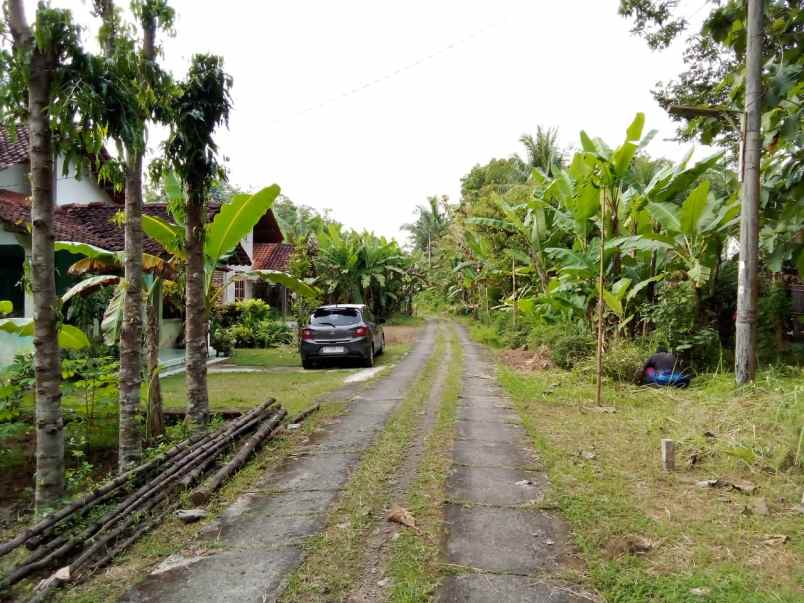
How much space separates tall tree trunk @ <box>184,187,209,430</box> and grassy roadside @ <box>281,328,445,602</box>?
7.03 ft

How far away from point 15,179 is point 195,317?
8.69 meters

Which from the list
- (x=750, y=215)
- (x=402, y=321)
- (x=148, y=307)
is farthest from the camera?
(x=402, y=321)

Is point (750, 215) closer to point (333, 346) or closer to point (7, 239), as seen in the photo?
point (333, 346)

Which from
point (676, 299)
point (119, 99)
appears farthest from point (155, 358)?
point (676, 299)

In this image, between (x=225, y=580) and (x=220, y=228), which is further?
(x=220, y=228)

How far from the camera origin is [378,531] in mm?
3783

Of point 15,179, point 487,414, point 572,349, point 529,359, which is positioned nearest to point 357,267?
point 529,359

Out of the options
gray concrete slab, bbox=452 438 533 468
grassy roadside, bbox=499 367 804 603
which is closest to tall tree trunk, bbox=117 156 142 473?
gray concrete slab, bbox=452 438 533 468

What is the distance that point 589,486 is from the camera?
459cm

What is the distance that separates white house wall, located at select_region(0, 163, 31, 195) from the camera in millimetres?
11820

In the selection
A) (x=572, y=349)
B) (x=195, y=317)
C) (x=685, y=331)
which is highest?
(x=195, y=317)

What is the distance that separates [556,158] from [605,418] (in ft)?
79.8

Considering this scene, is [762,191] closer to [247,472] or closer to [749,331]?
[749,331]

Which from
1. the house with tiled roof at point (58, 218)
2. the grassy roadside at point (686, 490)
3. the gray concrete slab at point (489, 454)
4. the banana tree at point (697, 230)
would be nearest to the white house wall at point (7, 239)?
the house with tiled roof at point (58, 218)
